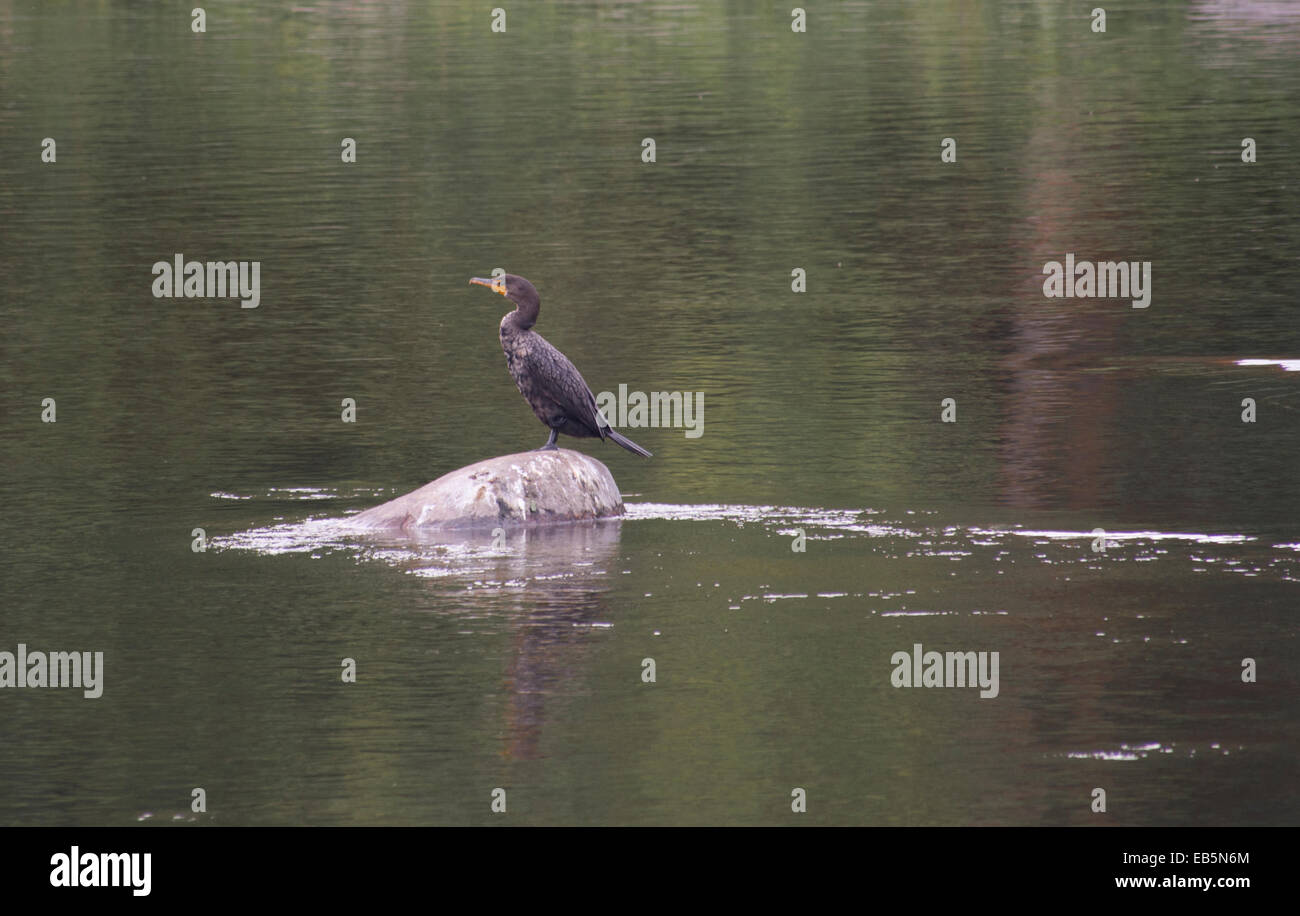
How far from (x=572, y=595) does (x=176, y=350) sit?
34.2 ft

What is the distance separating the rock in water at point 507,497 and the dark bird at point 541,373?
0.33 metres

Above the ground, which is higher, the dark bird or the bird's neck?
the bird's neck

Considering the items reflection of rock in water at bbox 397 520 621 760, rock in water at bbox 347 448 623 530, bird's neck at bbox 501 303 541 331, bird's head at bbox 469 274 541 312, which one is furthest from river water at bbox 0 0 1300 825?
bird's head at bbox 469 274 541 312

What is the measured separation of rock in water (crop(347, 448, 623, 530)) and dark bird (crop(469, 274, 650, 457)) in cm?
→ 33

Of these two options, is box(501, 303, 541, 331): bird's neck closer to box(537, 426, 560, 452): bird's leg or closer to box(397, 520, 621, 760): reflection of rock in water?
box(537, 426, 560, 452): bird's leg

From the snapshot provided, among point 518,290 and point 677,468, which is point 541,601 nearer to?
point 518,290

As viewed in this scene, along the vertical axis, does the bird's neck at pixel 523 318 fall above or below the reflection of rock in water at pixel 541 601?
above

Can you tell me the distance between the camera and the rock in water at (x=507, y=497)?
1493 centimetres

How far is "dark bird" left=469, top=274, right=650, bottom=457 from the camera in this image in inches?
611

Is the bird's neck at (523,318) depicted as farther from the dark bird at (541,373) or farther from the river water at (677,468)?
the river water at (677,468)

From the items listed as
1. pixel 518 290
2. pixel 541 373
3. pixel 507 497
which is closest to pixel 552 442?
pixel 541 373

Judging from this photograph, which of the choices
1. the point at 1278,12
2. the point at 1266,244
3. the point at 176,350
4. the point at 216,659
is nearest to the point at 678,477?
the point at 216,659

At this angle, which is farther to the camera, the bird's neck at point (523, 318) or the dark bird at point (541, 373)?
the bird's neck at point (523, 318)

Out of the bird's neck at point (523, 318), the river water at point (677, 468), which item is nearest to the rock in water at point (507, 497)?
the river water at point (677, 468)
